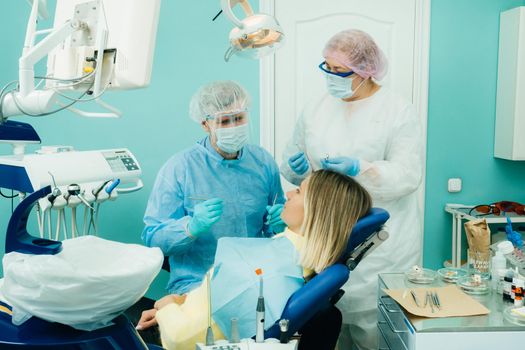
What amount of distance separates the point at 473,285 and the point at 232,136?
908 millimetres

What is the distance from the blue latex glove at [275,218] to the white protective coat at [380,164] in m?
0.25

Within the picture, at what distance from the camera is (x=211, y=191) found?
1954mm

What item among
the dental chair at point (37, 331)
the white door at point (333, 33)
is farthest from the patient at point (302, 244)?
the white door at point (333, 33)

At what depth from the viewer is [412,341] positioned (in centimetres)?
140

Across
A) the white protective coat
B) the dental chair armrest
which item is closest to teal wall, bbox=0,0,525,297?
the white protective coat

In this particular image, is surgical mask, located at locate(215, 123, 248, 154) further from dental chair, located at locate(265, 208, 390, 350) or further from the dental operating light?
dental chair, located at locate(265, 208, 390, 350)

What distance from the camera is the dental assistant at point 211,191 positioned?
187cm

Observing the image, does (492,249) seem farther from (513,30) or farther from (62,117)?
(62,117)

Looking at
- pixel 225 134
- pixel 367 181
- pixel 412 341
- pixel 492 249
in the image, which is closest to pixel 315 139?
pixel 367 181

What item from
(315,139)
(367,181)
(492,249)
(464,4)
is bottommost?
(492,249)

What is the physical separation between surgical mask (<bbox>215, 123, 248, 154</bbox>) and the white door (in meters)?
1.09

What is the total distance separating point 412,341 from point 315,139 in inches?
39.4

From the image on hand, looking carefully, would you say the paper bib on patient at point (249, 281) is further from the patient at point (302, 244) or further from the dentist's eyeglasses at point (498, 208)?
the dentist's eyeglasses at point (498, 208)

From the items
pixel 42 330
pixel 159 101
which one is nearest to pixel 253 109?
pixel 159 101
